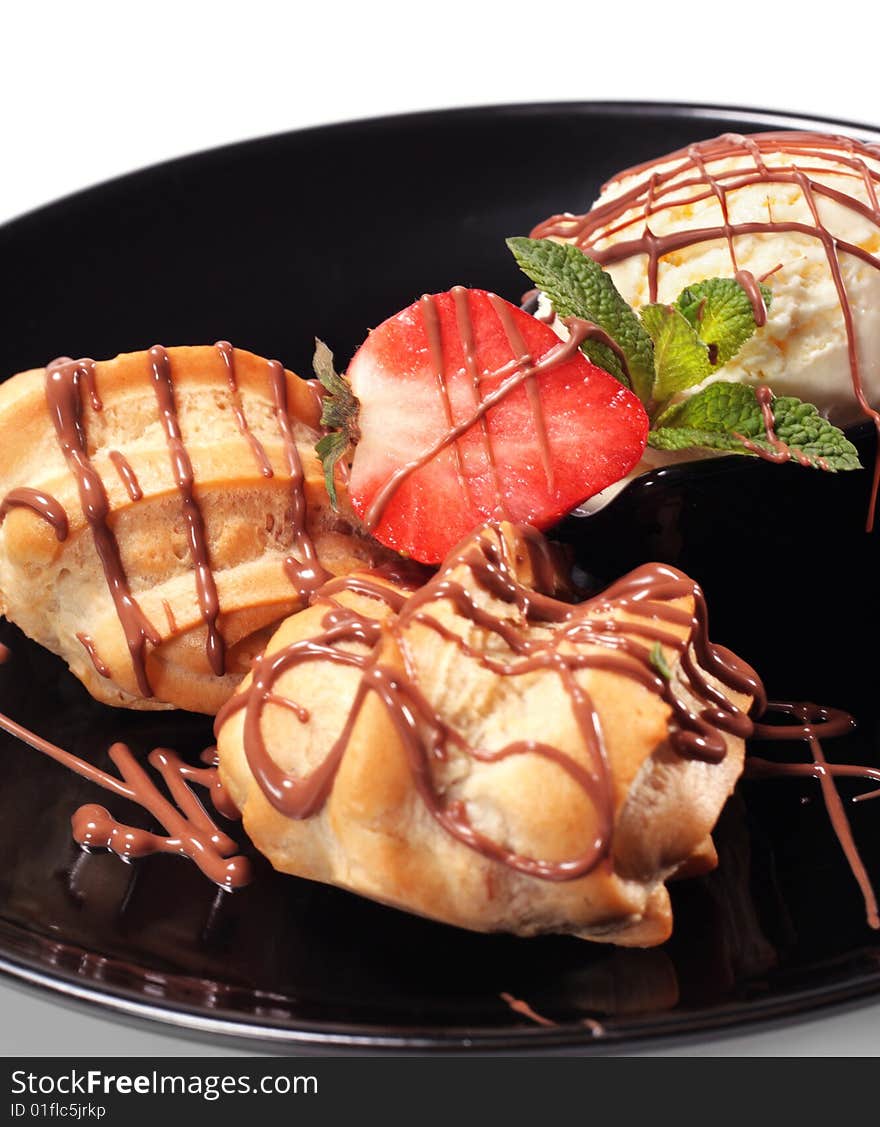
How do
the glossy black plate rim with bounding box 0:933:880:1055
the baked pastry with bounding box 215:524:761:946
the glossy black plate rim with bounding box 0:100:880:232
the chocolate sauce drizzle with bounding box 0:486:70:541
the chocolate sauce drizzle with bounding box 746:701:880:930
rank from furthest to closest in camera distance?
the glossy black plate rim with bounding box 0:100:880:232 < the chocolate sauce drizzle with bounding box 0:486:70:541 < the chocolate sauce drizzle with bounding box 746:701:880:930 < the baked pastry with bounding box 215:524:761:946 < the glossy black plate rim with bounding box 0:933:880:1055

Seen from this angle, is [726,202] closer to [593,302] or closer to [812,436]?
[593,302]

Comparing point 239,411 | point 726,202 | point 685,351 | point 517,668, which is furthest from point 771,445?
point 239,411

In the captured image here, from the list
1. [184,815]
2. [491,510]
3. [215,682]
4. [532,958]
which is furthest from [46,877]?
[491,510]

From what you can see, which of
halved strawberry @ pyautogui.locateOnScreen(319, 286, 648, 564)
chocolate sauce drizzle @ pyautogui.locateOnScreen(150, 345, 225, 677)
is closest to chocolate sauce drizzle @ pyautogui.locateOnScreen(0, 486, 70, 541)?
chocolate sauce drizzle @ pyautogui.locateOnScreen(150, 345, 225, 677)

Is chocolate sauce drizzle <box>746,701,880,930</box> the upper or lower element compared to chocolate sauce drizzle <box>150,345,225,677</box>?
lower

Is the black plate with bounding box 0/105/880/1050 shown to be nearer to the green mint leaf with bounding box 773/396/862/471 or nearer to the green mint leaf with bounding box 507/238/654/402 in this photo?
the green mint leaf with bounding box 773/396/862/471
